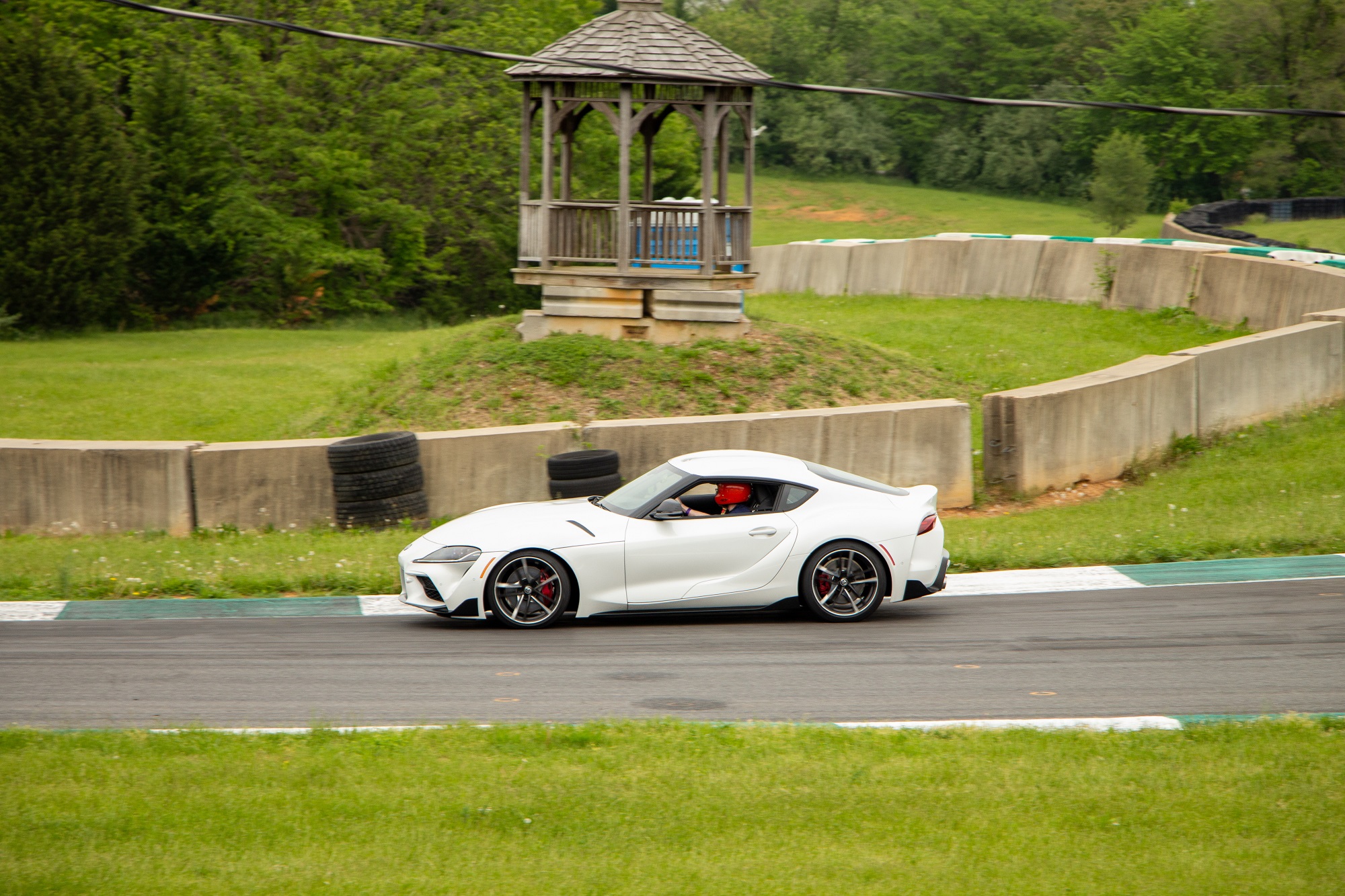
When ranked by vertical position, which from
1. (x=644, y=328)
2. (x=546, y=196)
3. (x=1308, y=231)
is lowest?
(x=644, y=328)

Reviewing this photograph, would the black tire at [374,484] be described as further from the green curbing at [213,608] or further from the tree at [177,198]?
the tree at [177,198]

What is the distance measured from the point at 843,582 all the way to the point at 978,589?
1.76 m

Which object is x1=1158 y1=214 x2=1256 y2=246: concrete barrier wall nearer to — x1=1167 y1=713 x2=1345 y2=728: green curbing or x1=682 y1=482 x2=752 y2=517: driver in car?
x1=682 y1=482 x2=752 y2=517: driver in car

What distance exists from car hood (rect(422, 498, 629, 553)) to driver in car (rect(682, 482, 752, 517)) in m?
0.65

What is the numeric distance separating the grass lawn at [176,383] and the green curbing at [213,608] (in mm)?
7719

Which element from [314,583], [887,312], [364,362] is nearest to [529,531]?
[314,583]

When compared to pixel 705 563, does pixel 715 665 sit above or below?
below

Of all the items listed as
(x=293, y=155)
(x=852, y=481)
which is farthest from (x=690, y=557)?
(x=293, y=155)

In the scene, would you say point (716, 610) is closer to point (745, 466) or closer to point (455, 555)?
point (745, 466)

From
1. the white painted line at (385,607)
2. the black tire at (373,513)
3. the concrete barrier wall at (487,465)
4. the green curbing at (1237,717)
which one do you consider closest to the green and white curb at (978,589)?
the white painted line at (385,607)

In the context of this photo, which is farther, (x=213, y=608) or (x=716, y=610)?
(x=213, y=608)

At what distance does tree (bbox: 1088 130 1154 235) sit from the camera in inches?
2021

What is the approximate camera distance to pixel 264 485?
13.3 m

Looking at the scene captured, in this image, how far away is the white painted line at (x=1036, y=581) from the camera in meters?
10.7
